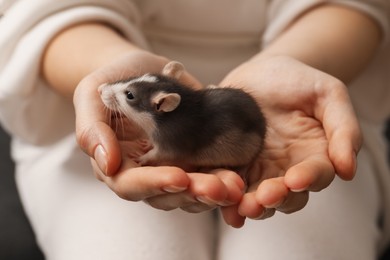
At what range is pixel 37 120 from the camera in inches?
48.5

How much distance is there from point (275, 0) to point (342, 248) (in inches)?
23.5

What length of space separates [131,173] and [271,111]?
13.5 inches

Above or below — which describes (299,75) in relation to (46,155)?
above

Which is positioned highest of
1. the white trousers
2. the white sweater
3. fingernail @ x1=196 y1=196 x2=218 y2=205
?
fingernail @ x1=196 y1=196 x2=218 y2=205

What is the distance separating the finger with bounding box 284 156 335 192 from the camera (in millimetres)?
748

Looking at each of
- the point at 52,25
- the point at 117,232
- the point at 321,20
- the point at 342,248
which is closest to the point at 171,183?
the point at 117,232

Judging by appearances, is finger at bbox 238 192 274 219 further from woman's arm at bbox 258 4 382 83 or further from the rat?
woman's arm at bbox 258 4 382 83

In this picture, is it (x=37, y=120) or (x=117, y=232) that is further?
(x=37, y=120)

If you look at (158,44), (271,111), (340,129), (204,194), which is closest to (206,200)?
(204,194)

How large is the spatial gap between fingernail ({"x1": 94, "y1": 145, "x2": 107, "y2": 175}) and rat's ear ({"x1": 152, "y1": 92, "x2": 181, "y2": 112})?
5.0 inches

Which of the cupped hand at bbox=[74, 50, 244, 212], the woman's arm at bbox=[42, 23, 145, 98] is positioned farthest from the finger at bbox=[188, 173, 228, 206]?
the woman's arm at bbox=[42, 23, 145, 98]

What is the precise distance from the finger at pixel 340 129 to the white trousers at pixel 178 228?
23 cm

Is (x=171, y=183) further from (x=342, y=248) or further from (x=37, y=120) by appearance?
(x=37, y=120)

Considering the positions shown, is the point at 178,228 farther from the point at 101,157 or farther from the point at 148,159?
the point at 101,157
